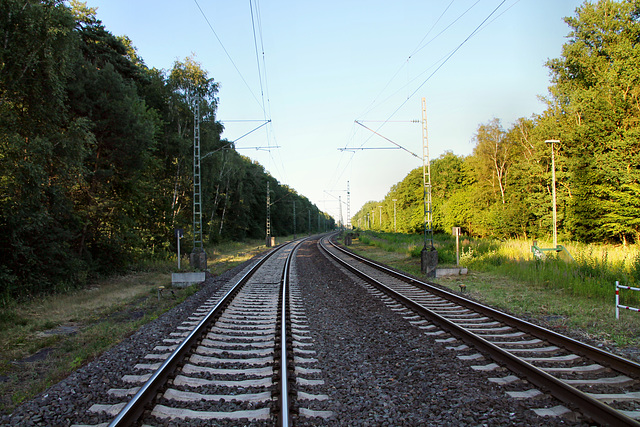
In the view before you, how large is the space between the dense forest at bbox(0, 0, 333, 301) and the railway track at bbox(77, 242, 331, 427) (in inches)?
328

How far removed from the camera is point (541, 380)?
163 inches

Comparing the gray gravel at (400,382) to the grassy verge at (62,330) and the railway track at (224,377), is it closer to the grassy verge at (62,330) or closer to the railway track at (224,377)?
the railway track at (224,377)

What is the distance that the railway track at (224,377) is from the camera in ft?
11.7

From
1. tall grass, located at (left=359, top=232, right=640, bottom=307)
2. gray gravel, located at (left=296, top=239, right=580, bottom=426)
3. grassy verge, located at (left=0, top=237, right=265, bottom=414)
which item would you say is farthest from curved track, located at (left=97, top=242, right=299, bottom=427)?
tall grass, located at (left=359, top=232, right=640, bottom=307)

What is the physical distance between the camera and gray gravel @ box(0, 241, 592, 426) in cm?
361

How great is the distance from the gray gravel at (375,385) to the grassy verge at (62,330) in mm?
512

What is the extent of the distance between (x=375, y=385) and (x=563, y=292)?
8.67 meters

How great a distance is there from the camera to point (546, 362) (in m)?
4.94

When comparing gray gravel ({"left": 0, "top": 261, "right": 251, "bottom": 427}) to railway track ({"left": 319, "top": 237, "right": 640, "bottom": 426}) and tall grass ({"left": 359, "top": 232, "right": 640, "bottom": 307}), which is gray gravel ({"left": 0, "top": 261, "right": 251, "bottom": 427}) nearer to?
railway track ({"left": 319, "top": 237, "right": 640, "bottom": 426})

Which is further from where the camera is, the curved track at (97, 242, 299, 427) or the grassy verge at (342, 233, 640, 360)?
the grassy verge at (342, 233, 640, 360)

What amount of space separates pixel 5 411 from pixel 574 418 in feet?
19.0

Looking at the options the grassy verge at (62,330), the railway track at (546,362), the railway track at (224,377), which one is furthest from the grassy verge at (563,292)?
the grassy verge at (62,330)

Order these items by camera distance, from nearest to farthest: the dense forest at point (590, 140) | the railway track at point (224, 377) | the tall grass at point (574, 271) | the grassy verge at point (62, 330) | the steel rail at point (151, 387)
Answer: the steel rail at point (151, 387) → the railway track at point (224, 377) → the grassy verge at point (62, 330) → the tall grass at point (574, 271) → the dense forest at point (590, 140)

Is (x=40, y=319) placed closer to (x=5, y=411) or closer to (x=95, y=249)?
(x=5, y=411)
